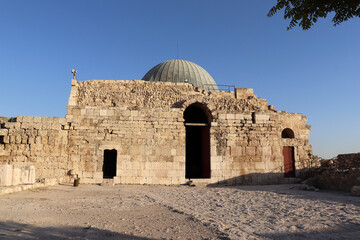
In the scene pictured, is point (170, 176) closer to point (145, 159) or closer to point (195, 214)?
point (145, 159)

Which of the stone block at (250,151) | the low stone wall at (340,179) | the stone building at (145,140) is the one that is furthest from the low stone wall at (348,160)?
the stone block at (250,151)

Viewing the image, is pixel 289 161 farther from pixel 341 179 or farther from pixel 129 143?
pixel 129 143

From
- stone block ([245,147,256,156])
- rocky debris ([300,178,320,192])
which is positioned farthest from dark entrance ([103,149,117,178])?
rocky debris ([300,178,320,192])

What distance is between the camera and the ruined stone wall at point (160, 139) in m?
12.2

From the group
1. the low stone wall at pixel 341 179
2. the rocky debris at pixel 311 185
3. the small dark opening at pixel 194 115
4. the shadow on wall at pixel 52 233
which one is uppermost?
the small dark opening at pixel 194 115

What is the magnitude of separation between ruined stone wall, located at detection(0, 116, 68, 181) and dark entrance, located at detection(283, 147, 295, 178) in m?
11.3

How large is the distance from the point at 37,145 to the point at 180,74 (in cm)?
1319

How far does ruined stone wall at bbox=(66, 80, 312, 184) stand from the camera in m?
12.2

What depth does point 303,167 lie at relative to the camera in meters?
13.9

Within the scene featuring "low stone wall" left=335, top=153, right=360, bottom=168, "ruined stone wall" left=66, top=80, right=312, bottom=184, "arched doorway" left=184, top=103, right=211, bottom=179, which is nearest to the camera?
"ruined stone wall" left=66, top=80, right=312, bottom=184

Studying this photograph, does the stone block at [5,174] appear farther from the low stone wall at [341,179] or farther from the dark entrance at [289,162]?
the dark entrance at [289,162]

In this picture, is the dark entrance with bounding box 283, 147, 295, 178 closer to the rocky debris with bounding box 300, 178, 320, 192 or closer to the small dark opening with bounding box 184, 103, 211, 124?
the rocky debris with bounding box 300, 178, 320, 192

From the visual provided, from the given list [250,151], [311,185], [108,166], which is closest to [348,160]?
[311,185]

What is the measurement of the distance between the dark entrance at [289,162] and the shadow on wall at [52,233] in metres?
12.1
